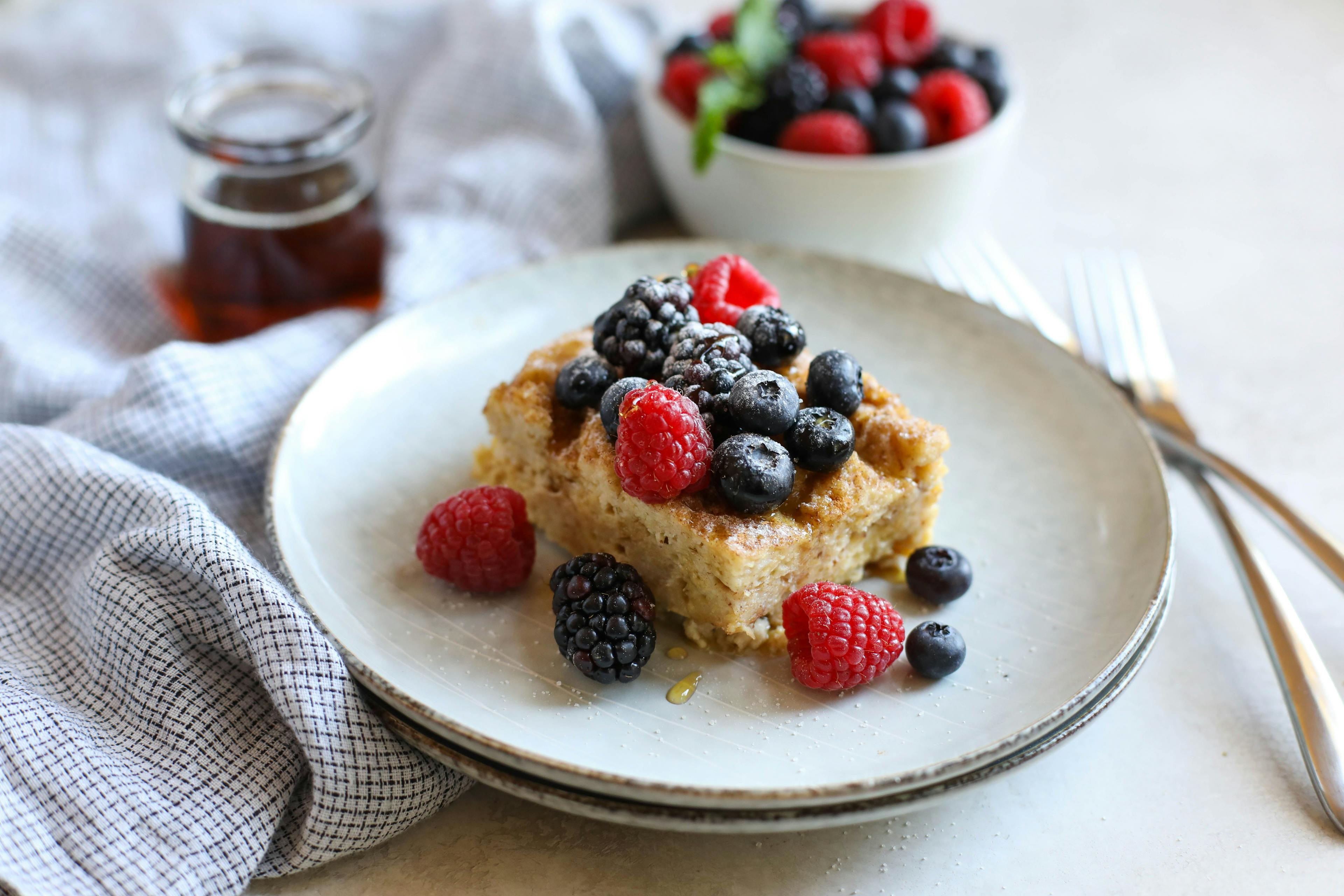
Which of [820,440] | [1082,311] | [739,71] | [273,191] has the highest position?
[739,71]

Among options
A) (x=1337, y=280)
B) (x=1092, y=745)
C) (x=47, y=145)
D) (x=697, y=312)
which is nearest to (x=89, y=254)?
(x=47, y=145)

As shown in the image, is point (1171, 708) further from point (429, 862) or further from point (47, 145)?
point (47, 145)

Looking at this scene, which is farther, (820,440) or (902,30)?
(902,30)

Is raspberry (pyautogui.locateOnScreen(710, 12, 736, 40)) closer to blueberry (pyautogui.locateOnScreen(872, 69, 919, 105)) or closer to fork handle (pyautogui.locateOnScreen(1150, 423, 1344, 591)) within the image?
blueberry (pyautogui.locateOnScreen(872, 69, 919, 105))

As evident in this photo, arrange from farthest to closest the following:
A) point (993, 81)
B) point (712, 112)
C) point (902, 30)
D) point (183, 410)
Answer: point (902, 30), point (993, 81), point (712, 112), point (183, 410)

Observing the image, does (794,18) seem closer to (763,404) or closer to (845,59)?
(845,59)

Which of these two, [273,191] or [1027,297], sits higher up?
[273,191]

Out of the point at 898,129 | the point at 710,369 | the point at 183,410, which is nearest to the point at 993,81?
the point at 898,129
